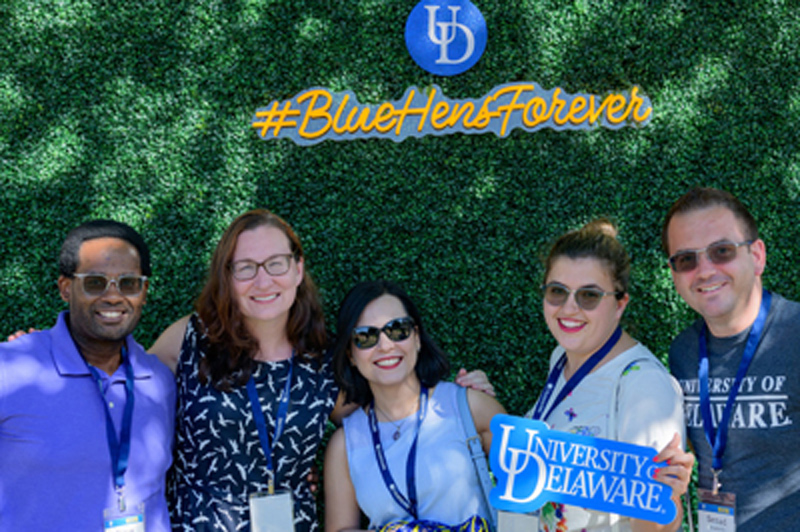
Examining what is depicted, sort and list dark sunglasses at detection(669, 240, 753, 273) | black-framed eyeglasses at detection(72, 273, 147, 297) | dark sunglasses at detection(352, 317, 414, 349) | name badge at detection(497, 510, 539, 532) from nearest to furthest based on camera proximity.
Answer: name badge at detection(497, 510, 539, 532) → dark sunglasses at detection(669, 240, 753, 273) → black-framed eyeglasses at detection(72, 273, 147, 297) → dark sunglasses at detection(352, 317, 414, 349)

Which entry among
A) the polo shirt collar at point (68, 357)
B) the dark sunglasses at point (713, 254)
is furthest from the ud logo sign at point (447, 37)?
the polo shirt collar at point (68, 357)

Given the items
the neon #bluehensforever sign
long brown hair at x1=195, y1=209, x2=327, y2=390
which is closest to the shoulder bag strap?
long brown hair at x1=195, y1=209, x2=327, y2=390

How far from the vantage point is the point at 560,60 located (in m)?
4.23

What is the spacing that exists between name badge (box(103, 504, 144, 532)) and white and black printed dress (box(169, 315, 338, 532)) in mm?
346

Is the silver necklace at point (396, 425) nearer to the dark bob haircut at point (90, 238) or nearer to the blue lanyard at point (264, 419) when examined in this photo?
the blue lanyard at point (264, 419)

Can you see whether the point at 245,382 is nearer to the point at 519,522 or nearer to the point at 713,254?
the point at 519,522

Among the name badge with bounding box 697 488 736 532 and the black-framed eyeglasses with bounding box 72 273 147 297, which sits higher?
the black-framed eyeglasses with bounding box 72 273 147 297

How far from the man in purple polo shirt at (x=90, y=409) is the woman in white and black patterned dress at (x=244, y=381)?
16cm

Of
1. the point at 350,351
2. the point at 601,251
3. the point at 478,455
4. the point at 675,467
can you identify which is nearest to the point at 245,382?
the point at 350,351

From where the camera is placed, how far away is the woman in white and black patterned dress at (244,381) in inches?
117

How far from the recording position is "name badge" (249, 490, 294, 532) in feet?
9.45

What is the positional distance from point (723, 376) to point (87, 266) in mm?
2757

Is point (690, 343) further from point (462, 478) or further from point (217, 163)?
point (217, 163)

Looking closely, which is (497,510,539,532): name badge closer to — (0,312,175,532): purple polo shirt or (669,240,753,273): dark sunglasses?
(669,240,753,273): dark sunglasses
